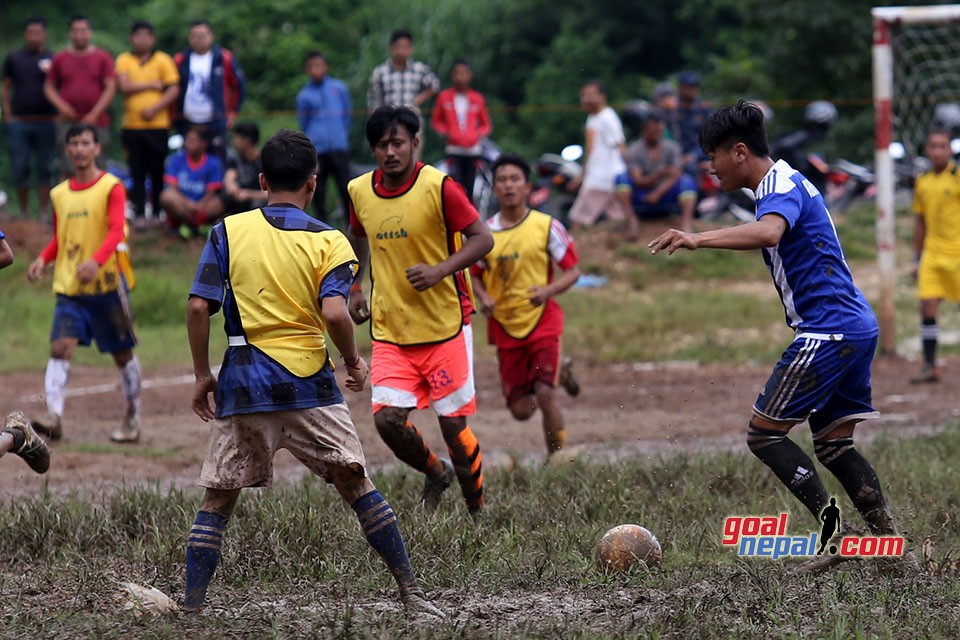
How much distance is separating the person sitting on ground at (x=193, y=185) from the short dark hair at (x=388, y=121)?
955cm

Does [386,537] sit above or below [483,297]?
below

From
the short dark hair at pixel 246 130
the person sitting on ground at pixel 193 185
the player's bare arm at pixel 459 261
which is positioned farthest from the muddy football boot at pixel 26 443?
the person sitting on ground at pixel 193 185

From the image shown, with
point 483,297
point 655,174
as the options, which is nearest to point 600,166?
point 655,174

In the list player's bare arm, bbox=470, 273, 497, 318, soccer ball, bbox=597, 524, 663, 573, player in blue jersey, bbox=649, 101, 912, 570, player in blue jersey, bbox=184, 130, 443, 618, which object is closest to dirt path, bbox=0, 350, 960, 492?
player's bare arm, bbox=470, 273, 497, 318

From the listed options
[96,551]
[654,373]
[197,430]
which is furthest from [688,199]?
[96,551]

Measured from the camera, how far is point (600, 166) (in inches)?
704

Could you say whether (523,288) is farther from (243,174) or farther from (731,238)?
(243,174)

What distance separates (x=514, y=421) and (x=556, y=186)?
962cm

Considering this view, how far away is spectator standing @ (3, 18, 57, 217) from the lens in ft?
54.7

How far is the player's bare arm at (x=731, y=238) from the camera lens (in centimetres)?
550

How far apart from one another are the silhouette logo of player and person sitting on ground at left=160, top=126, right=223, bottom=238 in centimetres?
1132

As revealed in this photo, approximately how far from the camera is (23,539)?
22.6 ft

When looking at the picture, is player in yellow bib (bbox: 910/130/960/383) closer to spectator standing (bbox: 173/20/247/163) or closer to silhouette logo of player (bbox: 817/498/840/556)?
silhouette logo of player (bbox: 817/498/840/556)

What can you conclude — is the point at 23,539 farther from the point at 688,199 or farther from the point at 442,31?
the point at 442,31
